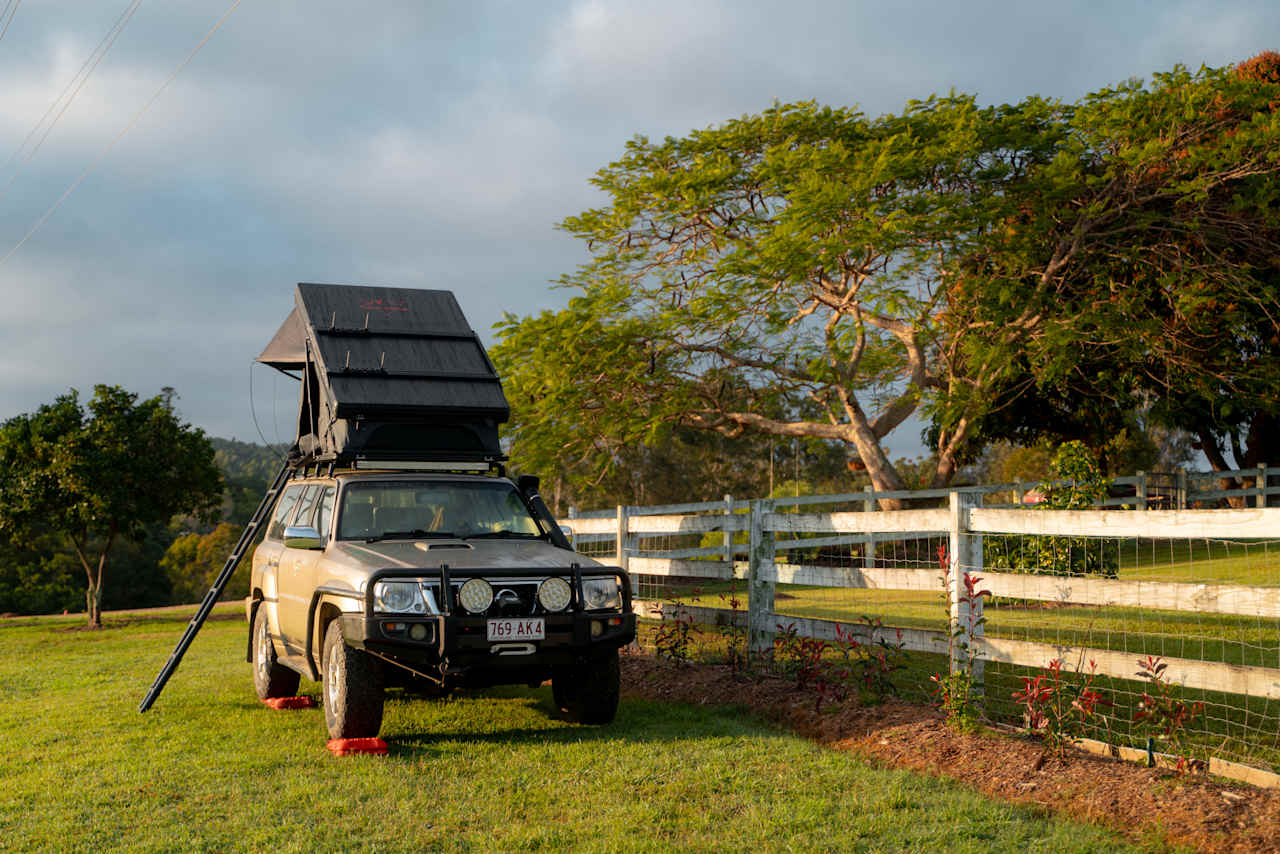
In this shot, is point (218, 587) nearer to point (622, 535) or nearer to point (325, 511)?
point (325, 511)

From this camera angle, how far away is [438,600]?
6.93 m

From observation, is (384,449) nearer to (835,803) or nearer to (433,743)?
(433,743)

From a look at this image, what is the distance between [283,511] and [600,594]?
4.34 metres

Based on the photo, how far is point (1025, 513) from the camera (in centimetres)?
693

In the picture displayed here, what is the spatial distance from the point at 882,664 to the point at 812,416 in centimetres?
4043

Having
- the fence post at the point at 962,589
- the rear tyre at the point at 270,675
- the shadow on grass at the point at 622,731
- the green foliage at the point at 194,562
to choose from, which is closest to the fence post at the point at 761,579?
the shadow on grass at the point at 622,731

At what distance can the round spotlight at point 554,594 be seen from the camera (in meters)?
7.15

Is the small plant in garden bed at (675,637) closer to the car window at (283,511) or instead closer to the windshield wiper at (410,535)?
the windshield wiper at (410,535)

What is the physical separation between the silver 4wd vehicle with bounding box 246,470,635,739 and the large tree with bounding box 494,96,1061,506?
13.7m

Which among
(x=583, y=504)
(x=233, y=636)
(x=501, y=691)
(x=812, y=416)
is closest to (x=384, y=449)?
(x=501, y=691)

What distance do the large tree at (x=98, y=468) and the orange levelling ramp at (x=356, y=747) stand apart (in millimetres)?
20101

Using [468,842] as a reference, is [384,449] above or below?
above

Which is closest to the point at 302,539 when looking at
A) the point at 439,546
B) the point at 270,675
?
the point at 439,546

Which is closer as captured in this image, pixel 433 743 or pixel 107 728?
pixel 433 743
